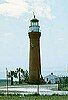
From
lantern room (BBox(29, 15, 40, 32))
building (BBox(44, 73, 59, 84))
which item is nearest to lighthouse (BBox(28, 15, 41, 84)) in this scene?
lantern room (BBox(29, 15, 40, 32))

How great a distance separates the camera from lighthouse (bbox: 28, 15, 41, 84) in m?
53.1

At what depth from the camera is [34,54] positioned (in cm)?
5353

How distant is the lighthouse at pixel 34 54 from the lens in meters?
53.1

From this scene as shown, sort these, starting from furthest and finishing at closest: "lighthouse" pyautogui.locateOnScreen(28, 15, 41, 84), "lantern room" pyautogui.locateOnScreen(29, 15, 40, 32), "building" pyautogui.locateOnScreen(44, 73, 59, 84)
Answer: "building" pyautogui.locateOnScreen(44, 73, 59, 84) < "lantern room" pyautogui.locateOnScreen(29, 15, 40, 32) < "lighthouse" pyautogui.locateOnScreen(28, 15, 41, 84)

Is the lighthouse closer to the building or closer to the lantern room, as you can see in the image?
the lantern room

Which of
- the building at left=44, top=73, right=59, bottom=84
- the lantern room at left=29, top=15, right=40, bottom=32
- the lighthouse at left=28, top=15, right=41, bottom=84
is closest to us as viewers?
the lighthouse at left=28, top=15, right=41, bottom=84

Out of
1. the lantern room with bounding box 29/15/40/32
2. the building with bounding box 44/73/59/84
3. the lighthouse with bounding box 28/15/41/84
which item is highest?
the lantern room with bounding box 29/15/40/32

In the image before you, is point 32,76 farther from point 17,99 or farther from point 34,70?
point 17,99

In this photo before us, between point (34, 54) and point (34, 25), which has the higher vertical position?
point (34, 25)

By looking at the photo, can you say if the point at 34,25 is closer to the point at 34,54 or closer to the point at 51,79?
the point at 34,54

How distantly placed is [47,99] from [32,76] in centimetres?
2474

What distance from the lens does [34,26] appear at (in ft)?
176

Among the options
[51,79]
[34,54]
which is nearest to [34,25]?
[34,54]

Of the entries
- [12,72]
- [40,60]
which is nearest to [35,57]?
[40,60]
